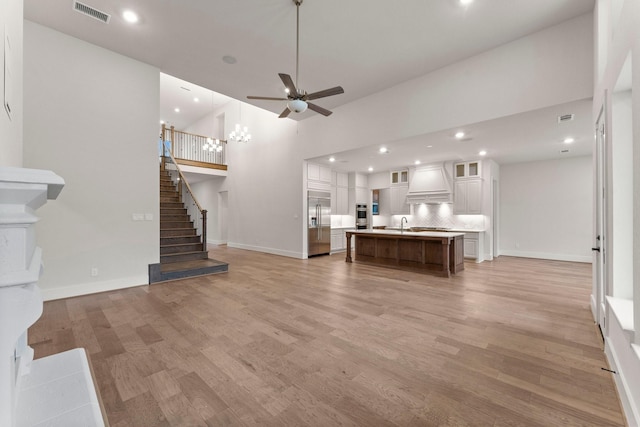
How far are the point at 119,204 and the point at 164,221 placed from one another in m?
2.28

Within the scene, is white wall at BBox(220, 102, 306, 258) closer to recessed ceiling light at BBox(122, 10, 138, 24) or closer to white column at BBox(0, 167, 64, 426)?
recessed ceiling light at BBox(122, 10, 138, 24)

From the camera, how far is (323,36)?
4.11 metres

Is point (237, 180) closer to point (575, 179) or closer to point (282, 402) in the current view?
point (282, 402)

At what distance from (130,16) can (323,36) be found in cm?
278

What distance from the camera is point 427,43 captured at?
166 inches

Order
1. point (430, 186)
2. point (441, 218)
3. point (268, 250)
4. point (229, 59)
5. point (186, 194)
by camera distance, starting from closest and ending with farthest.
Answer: point (229, 59) → point (186, 194) → point (430, 186) → point (441, 218) → point (268, 250)

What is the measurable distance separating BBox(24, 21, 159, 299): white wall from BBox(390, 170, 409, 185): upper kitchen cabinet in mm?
7220

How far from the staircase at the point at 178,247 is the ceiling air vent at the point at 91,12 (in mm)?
4021

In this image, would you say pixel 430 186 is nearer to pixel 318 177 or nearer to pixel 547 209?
pixel 547 209

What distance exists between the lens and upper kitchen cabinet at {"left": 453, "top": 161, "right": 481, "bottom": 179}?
7.52 m

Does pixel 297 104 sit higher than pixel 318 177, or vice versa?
pixel 297 104

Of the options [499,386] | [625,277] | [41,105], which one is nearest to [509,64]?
[625,277]

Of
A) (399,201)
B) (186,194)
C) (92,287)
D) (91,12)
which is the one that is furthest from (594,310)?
(186,194)

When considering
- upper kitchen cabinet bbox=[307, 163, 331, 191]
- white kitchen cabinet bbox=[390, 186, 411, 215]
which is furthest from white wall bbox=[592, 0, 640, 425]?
white kitchen cabinet bbox=[390, 186, 411, 215]
